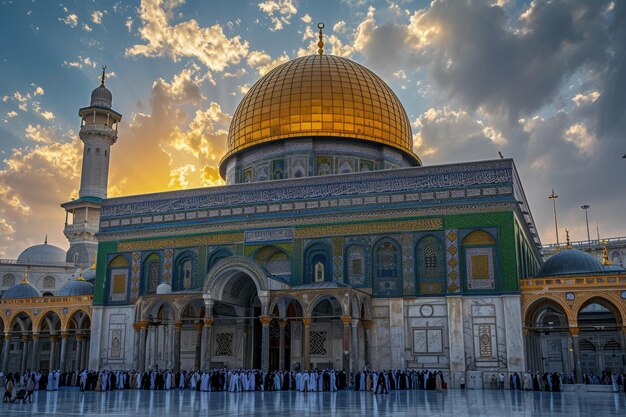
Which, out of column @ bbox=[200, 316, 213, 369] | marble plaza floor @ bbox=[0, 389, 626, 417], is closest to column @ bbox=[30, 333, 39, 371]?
column @ bbox=[200, 316, 213, 369]

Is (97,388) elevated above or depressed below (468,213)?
below

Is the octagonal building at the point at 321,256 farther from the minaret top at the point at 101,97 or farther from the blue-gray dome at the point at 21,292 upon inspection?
the minaret top at the point at 101,97

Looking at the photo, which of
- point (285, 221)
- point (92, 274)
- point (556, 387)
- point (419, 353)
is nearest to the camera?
point (556, 387)

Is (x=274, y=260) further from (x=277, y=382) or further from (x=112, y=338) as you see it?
(x=112, y=338)

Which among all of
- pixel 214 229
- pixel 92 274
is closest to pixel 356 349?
pixel 214 229

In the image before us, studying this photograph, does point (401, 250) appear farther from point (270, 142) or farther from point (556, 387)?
point (270, 142)

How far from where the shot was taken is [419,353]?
69.2ft

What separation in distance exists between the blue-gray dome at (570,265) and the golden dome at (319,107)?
25.8 feet

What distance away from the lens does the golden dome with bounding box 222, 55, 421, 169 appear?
89.0 feet

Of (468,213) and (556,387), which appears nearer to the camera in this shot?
(556,387)

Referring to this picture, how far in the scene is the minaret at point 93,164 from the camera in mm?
43312

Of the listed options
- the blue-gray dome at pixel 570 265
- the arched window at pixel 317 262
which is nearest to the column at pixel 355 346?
the arched window at pixel 317 262

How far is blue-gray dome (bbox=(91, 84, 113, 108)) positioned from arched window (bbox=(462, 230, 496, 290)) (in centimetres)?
3160

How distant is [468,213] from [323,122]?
8.14 meters
